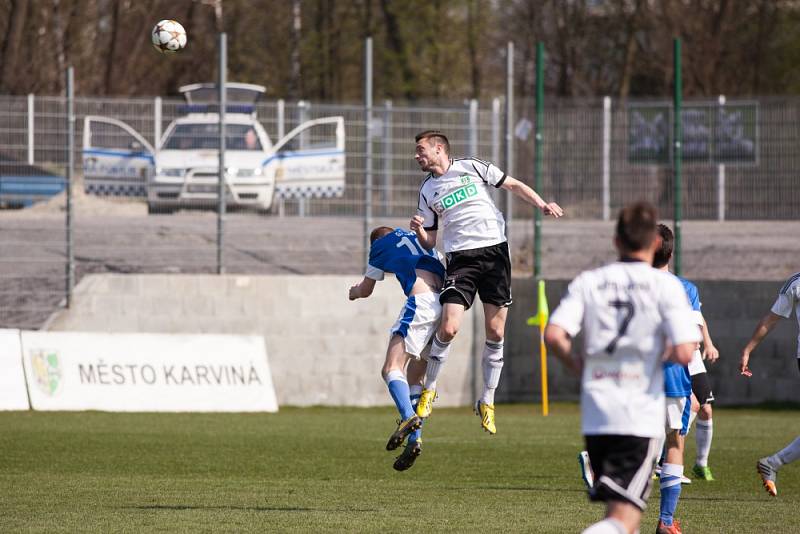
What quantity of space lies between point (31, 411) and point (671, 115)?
1039cm

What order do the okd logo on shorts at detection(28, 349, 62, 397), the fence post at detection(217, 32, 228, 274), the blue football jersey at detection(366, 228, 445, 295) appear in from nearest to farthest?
the blue football jersey at detection(366, 228, 445, 295) → the okd logo on shorts at detection(28, 349, 62, 397) → the fence post at detection(217, 32, 228, 274)

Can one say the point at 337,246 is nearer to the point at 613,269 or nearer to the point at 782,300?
the point at 782,300

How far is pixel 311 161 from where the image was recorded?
1978 centimetres

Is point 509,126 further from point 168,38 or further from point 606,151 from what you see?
point 168,38

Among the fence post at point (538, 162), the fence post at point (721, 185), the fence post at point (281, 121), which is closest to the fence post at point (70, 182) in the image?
the fence post at point (281, 121)

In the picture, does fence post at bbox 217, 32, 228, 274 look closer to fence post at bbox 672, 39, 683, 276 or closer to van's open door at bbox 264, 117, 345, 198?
van's open door at bbox 264, 117, 345, 198

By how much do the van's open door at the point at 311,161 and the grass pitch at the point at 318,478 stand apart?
3899 millimetres

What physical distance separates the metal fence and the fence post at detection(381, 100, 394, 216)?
0.07 feet

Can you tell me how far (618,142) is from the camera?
20859 mm

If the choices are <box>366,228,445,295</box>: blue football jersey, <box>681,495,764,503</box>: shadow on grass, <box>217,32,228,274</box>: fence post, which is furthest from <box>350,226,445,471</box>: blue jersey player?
<box>217,32,228,274</box>: fence post

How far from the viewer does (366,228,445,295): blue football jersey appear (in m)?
10.7

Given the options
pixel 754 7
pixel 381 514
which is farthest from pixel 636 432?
pixel 754 7

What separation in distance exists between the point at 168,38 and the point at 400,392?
583cm

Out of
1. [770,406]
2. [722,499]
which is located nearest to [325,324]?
[770,406]
